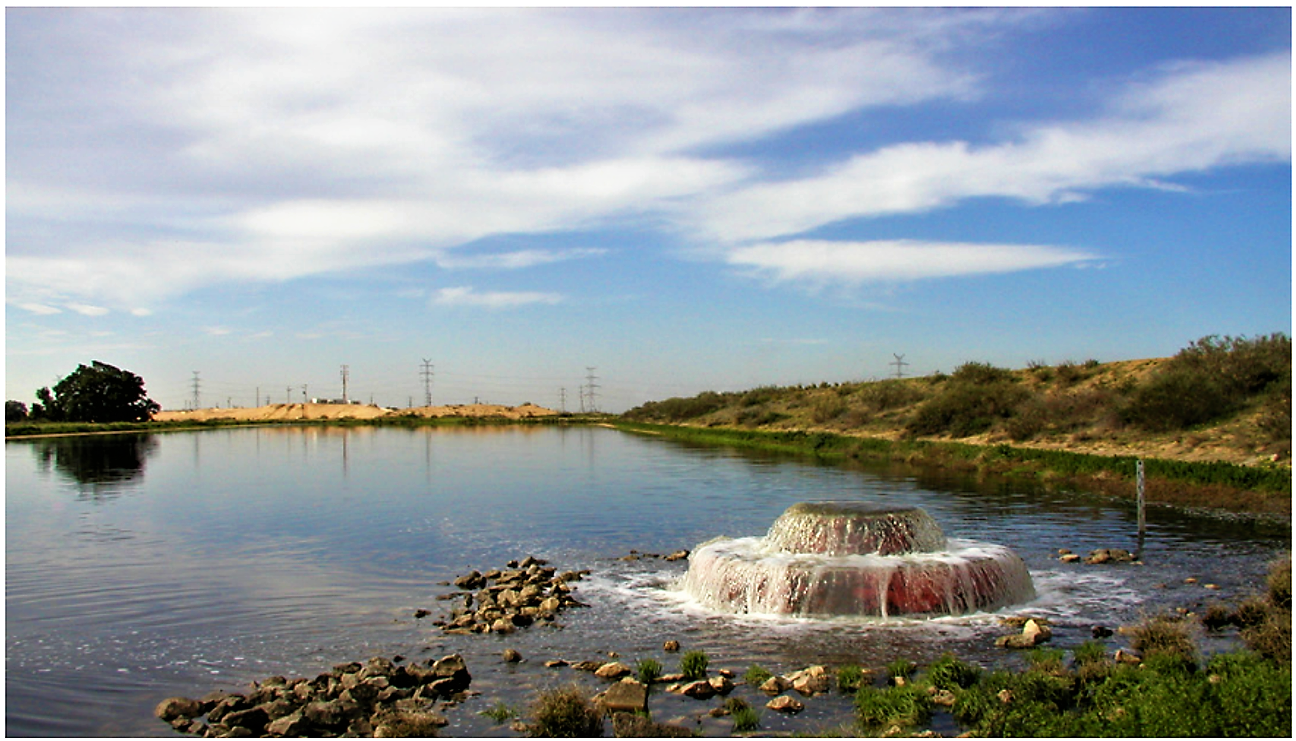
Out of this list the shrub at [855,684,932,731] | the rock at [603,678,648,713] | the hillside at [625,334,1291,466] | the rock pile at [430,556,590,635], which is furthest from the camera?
the hillside at [625,334,1291,466]

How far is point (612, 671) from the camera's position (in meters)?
12.6

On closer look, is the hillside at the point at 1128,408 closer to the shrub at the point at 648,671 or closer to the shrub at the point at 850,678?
the shrub at the point at 850,678

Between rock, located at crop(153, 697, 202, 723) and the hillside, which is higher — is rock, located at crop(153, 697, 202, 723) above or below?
below

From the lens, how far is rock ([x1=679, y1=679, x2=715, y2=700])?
1165 centimetres

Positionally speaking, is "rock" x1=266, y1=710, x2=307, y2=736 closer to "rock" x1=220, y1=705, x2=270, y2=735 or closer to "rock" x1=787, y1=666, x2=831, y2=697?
"rock" x1=220, y1=705, x2=270, y2=735

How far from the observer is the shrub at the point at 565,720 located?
34.1ft

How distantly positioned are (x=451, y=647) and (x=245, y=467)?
145 ft

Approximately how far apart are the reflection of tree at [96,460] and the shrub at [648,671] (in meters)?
33.4

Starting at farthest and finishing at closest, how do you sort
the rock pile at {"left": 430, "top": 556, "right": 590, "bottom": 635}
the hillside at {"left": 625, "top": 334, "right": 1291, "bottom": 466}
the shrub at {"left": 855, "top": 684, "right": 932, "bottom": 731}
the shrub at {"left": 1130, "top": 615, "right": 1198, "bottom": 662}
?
the hillside at {"left": 625, "top": 334, "right": 1291, "bottom": 466}
the rock pile at {"left": 430, "top": 556, "right": 590, "bottom": 635}
the shrub at {"left": 1130, "top": 615, "right": 1198, "bottom": 662}
the shrub at {"left": 855, "top": 684, "right": 932, "bottom": 731}

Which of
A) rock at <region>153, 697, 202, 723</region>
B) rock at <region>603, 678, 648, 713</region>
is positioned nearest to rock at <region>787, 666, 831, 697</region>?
rock at <region>603, 678, 648, 713</region>

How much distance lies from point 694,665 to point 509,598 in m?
5.27

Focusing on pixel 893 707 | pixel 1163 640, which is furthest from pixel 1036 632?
pixel 893 707

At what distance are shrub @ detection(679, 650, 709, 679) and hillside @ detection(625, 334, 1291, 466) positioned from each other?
26.3 m

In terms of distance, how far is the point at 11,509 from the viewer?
33531 millimetres
